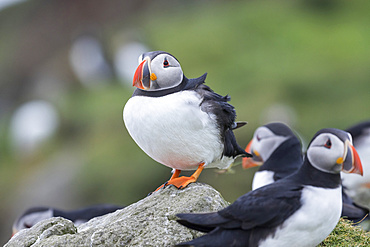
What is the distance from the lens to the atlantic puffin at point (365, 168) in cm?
597

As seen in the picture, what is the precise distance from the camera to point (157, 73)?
336 cm

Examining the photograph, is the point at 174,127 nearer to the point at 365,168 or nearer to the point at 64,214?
the point at 64,214

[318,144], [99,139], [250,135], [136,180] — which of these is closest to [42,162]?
[99,139]

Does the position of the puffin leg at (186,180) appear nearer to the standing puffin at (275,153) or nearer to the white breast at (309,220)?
the white breast at (309,220)

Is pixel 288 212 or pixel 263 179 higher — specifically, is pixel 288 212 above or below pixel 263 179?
above

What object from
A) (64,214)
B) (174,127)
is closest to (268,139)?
(174,127)

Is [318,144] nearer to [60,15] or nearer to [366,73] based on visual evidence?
[366,73]

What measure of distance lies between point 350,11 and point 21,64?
1257 cm

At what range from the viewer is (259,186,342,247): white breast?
2.88 m

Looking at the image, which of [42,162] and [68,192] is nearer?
[68,192]

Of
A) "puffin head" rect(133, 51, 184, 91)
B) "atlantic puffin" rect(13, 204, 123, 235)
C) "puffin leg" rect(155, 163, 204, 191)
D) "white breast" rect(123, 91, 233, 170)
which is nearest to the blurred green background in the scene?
"atlantic puffin" rect(13, 204, 123, 235)

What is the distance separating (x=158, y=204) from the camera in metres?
3.51

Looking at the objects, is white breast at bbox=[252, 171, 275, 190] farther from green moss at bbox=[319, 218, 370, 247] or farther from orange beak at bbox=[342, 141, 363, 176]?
orange beak at bbox=[342, 141, 363, 176]

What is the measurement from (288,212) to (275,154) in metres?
2.27
